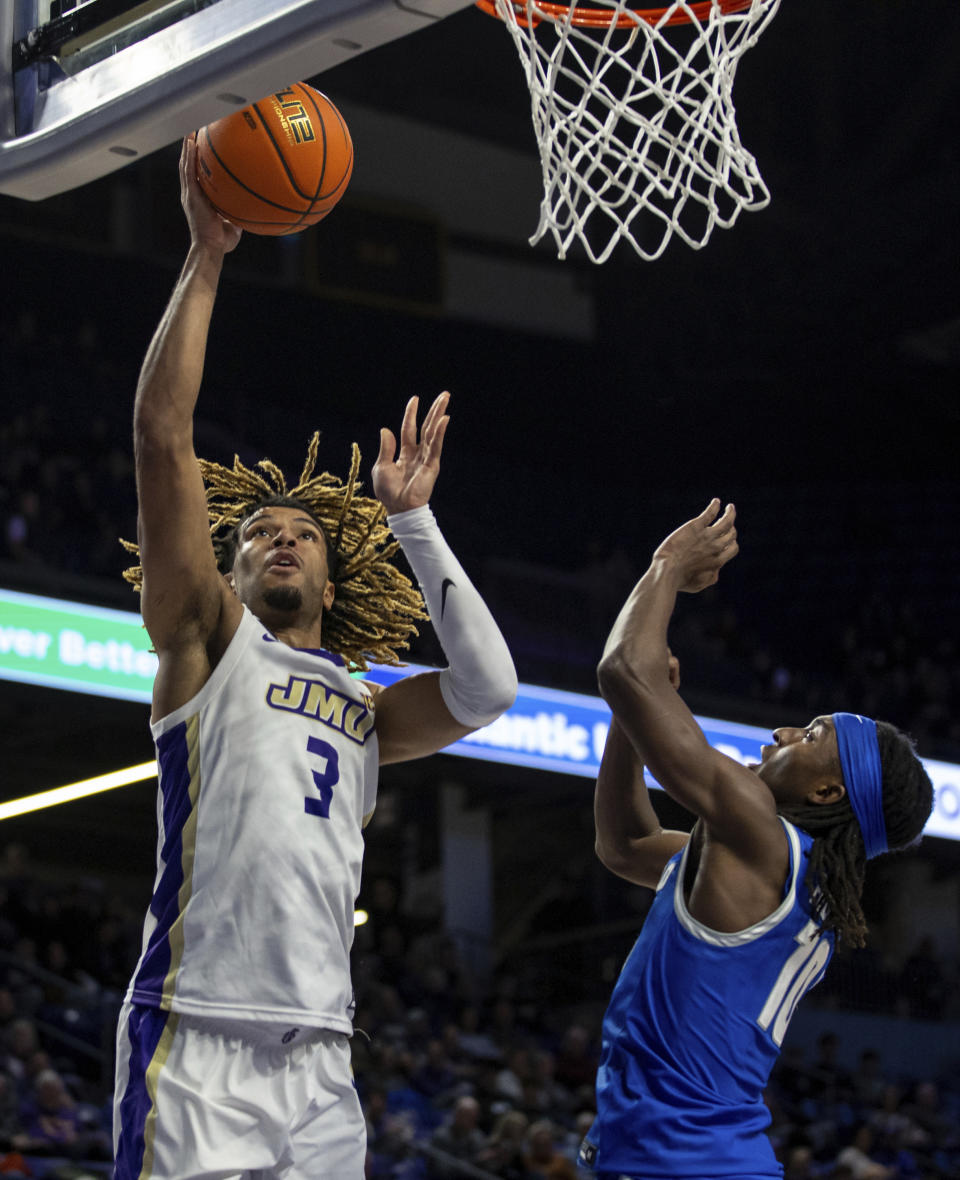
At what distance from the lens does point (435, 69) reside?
618 inches

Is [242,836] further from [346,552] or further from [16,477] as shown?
[16,477]

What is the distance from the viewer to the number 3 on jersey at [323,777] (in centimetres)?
295

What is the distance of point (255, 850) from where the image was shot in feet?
9.36

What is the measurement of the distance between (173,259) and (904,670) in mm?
8811

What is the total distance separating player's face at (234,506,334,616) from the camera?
10.6ft

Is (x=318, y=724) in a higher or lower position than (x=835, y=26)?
lower

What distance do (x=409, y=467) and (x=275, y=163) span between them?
25.0 inches

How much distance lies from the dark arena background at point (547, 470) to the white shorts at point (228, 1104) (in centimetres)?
704

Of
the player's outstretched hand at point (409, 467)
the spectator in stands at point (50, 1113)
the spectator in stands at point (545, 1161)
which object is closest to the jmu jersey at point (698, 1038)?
the player's outstretched hand at point (409, 467)

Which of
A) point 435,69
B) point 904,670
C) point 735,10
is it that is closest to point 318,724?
point 735,10

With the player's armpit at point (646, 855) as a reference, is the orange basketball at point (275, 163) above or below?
above

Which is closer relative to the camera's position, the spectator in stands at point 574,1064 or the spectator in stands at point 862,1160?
the spectator in stands at point 862,1160

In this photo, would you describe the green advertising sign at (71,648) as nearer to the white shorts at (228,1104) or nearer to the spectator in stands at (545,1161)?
the spectator in stands at (545,1161)

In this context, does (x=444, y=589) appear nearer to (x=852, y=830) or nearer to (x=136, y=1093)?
(x=852, y=830)
